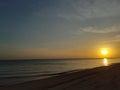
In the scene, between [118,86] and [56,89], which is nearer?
[118,86]

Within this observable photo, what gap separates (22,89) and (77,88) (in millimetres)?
4082

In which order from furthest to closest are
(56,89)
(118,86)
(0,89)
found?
(0,89)
(56,89)
(118,86)

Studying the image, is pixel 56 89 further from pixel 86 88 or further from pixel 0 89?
pixel 0 89

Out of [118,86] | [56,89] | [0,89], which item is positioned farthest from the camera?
[0,89]

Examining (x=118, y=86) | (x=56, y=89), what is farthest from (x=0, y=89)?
(x=118, y=86)

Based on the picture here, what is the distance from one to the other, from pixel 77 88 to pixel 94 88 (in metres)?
0.95

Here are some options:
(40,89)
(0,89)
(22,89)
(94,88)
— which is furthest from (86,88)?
(0,89)

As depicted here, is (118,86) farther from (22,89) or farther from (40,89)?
(22,89)

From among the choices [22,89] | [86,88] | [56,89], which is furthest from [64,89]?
[22,89]

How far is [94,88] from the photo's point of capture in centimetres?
911

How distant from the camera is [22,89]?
457 inches

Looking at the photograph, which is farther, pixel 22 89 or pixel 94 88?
pixel 22 89

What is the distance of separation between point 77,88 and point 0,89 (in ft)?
19.7

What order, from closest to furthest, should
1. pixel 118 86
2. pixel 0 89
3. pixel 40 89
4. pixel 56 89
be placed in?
pixel 118 86, pixel 56 89, pixel 40 89, pixel 0 89
